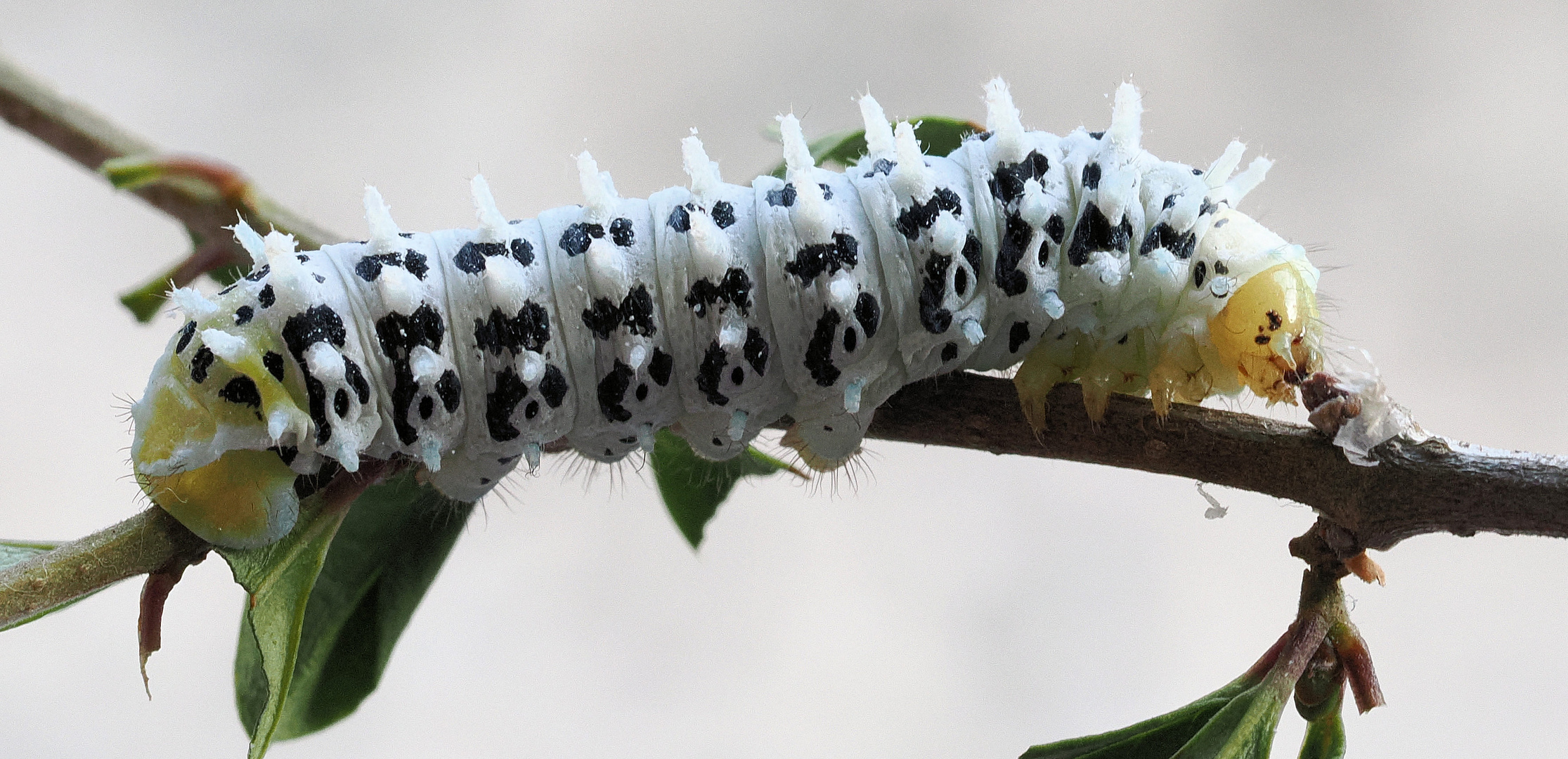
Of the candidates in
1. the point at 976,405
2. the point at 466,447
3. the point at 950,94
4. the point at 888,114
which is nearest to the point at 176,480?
the point at 466,447

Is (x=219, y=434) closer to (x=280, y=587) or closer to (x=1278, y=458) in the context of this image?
(x=280, y=587)

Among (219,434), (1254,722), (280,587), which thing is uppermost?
(219,434)

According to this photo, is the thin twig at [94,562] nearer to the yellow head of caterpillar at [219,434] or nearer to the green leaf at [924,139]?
the yellow head of caterpillar at [219,434]

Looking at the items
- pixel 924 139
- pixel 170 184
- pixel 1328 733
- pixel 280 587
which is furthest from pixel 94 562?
pixel 1328 733

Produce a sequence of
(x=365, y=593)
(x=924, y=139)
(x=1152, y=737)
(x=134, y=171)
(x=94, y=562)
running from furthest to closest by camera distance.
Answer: (x=924, y=139)
(x=365, y=593)
(x=134, y=171)
(x=1152, y=737)
(x=94, y=562)

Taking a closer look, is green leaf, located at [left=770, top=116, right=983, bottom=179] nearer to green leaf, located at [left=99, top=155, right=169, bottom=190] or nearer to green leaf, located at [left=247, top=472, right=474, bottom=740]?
green leaf, located at [left=247, top=472, right=474, bottom=740]

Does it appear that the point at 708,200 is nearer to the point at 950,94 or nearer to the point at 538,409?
the point at 538,409

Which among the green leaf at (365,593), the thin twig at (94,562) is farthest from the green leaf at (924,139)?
the thin twig at (94,562)
